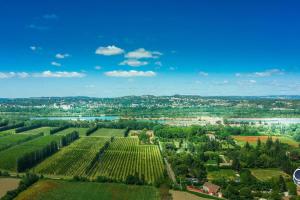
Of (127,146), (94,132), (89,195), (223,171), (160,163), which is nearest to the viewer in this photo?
(89,195)

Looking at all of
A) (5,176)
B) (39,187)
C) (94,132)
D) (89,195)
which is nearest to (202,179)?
(89,195)

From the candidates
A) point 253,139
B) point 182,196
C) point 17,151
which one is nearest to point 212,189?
point 182,196

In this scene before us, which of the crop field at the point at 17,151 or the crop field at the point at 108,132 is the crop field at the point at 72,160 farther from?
the crop field at the point at 108,132

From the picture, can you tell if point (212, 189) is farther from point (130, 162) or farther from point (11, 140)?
point (11, 140)

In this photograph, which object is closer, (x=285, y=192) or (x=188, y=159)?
(x=285, y=192)

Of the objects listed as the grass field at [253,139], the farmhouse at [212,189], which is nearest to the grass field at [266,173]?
the farmhouse at [212,189]

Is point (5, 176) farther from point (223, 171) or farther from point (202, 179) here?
point (223, 171)

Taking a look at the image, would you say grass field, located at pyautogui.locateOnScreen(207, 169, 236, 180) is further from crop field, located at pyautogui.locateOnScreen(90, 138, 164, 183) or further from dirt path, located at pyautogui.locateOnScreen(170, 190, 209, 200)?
dirt path, located at pyautogui.locateOnScreen(170, 190, 209, 200)

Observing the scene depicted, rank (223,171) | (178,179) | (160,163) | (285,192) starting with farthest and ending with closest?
(160,163), (223,171), (178,179), (285,192)
